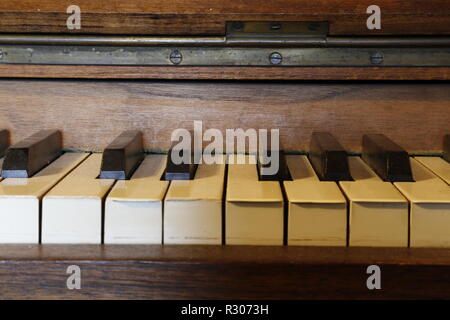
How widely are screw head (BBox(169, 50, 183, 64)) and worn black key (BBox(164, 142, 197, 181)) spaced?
202 mm

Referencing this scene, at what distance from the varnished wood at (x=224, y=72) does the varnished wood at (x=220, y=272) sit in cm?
41

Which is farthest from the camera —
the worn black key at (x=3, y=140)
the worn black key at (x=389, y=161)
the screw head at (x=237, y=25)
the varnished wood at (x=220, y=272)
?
the worn black key at (x=3, y=140)

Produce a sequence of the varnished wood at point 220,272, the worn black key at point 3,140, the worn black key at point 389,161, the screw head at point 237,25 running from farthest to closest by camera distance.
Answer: the worn black key at point 3,140
the screw head at point 237,25
the worn black key at point 389,161
the varnished wood at point 220,272

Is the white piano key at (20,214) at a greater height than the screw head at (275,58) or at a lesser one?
lesser

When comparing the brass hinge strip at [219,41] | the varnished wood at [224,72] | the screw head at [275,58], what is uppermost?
the brass hinge strip at [219,41]

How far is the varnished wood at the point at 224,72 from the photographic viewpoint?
4.03ft

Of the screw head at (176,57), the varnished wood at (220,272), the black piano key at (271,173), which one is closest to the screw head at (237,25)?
the screw head at (176,57)

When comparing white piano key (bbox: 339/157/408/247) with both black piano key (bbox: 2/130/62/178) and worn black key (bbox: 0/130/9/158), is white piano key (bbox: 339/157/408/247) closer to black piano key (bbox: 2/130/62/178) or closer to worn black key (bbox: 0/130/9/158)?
black piano key (bbox: 2/130/62/178)

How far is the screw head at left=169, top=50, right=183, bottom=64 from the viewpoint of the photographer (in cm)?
123

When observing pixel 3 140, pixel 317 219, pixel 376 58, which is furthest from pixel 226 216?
pixel 3 140

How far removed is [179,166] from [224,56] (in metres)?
0.27

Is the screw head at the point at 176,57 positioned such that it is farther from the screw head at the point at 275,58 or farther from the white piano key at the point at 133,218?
the white piano key at the point at 133,218
